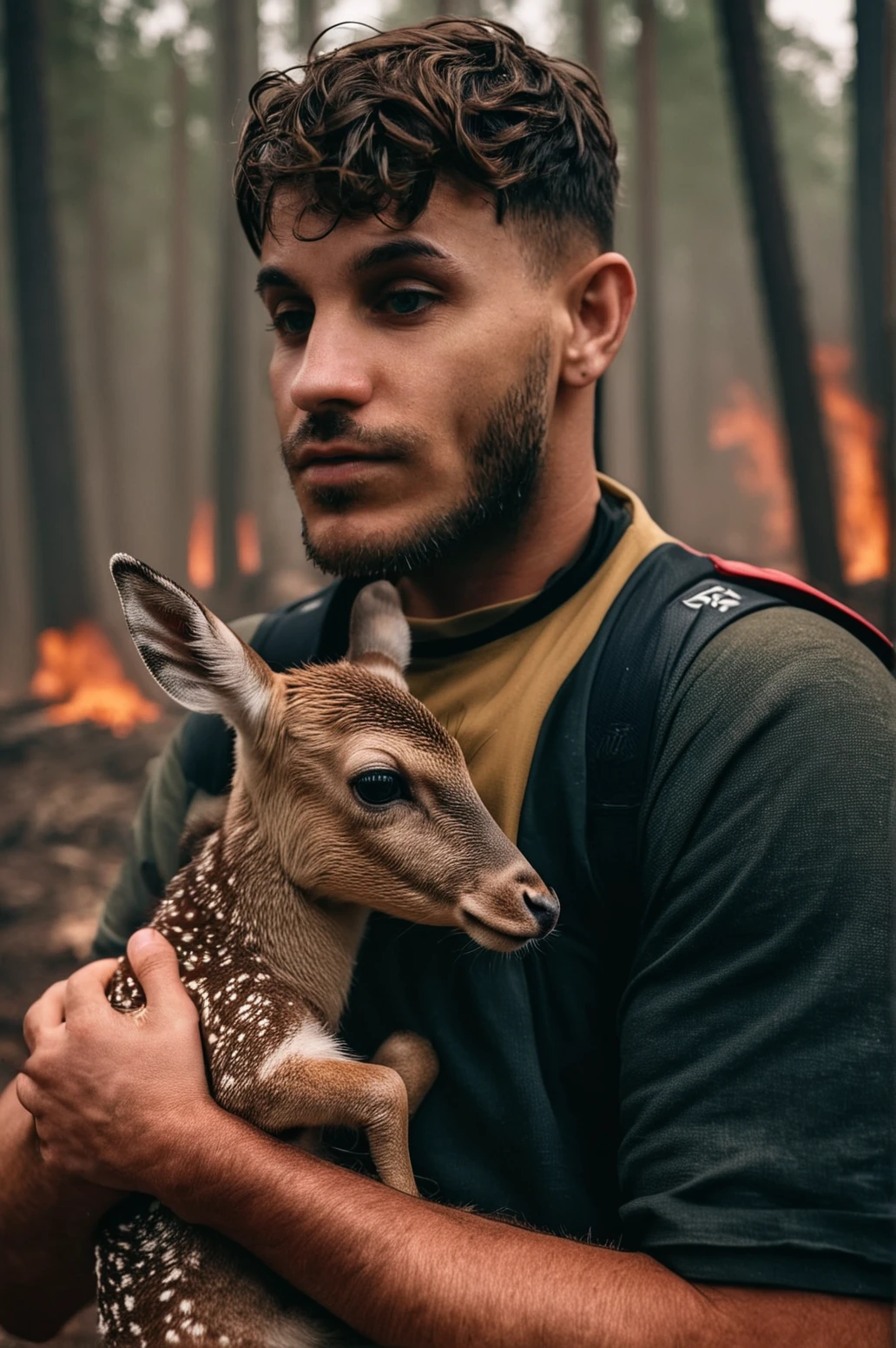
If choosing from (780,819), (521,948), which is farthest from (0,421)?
(780,819)

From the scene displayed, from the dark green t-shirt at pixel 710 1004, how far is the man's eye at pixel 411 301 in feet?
3.02

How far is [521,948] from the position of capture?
2.15 m

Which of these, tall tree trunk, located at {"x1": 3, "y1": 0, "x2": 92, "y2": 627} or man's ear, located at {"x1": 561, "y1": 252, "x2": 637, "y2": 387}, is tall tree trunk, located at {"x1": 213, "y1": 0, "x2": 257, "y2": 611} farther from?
man's ear, located at {"x1": 561, "y1": 252, "x2": 637, "y2": 387}

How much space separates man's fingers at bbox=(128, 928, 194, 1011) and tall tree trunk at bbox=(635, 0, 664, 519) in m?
2.90

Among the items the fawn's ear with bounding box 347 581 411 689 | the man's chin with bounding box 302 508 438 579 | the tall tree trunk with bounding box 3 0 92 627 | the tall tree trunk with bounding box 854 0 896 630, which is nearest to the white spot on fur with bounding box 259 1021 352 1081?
the fawn's ear with bounding box 347 581 411 689

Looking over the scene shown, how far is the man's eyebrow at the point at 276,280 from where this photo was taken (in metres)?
2.32

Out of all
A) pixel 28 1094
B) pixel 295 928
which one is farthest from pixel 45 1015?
pixel 295 928

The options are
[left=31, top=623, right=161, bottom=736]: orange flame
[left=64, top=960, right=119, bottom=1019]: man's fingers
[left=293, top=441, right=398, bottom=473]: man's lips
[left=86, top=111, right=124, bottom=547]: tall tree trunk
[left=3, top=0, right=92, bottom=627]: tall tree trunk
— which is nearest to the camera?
[left=293, top=441, right=398, bottom=473]: man's lips

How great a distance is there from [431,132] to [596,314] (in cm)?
56

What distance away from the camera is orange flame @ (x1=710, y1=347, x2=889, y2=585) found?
359cm

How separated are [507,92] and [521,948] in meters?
1.88

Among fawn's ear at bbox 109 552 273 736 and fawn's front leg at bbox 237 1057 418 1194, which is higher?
fawn's ear at bbox 109 552 273 736

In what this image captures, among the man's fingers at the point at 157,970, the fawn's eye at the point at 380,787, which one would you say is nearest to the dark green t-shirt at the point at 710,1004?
the fawn's eye at the point at 380,787

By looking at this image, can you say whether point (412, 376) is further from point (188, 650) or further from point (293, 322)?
point (188, 650)
